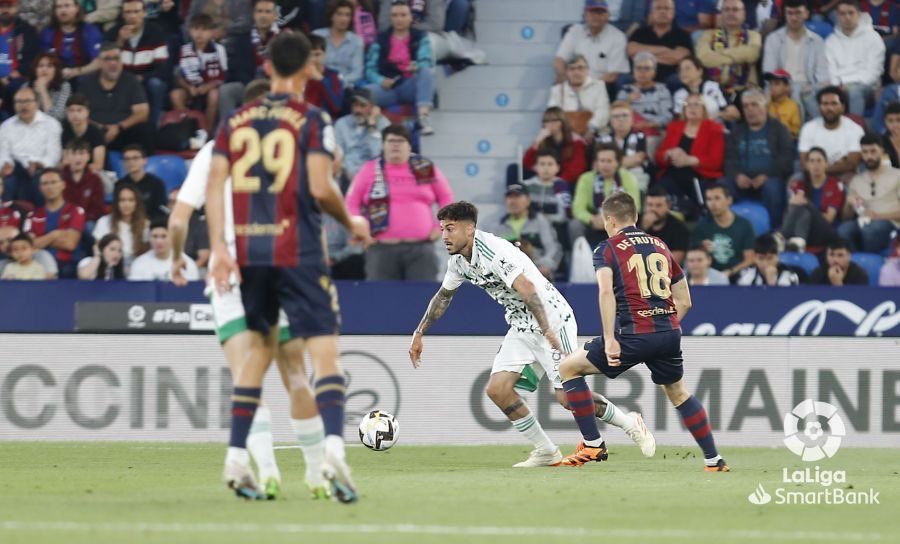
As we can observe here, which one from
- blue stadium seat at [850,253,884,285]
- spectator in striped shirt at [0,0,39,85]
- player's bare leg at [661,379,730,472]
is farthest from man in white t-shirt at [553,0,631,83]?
player's bare leg at [661,379,730,472]

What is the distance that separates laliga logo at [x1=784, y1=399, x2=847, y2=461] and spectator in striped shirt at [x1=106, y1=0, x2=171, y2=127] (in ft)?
27.6

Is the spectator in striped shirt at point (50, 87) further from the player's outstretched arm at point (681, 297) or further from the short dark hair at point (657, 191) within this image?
the player's outstretched arm at point (681, 297)

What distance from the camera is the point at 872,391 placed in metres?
15.5

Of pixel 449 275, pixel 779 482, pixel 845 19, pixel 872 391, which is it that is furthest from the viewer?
pixel 845 19

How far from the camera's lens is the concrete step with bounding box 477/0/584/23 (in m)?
20.9

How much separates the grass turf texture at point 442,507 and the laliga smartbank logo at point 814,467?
0.12 meters

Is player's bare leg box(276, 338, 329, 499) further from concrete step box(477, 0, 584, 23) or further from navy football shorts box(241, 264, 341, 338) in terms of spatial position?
concrete step box(477, 0, 584, 23)

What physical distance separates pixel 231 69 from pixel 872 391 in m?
8.41

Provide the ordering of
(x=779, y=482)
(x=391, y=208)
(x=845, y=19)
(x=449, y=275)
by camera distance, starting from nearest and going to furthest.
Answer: (x=779, y=482) → (x=449, y=275) → (x=391, y=208) → (x=845, y=19)

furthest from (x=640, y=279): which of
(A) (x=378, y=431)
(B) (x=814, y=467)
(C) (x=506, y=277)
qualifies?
(A) (x=378, y=431)

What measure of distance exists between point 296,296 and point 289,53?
4.10 feet

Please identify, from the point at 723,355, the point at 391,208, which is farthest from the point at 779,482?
the point at 391,208

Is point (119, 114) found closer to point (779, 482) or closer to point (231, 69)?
point (231, 69)

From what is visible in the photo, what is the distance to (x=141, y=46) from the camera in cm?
1916
